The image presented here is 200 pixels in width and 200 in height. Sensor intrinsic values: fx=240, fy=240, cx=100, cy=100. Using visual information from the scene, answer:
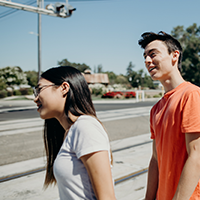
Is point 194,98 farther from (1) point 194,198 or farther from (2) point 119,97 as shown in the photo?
(2) point 119,97

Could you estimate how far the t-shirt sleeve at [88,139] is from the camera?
4.10ft

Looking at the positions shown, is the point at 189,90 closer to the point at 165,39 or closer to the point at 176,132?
the point at 176,132

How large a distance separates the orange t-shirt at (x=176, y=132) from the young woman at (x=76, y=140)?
395 mm

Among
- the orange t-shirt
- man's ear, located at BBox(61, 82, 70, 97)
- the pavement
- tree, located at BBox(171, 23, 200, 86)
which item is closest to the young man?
the orange t-shirt

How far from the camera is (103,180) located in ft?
4.09

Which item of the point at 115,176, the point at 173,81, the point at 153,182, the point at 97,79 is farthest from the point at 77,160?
the point at 97,79

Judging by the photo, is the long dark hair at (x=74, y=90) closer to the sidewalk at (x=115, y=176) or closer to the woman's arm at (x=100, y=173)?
the woman's arm at (x=100, y=173)

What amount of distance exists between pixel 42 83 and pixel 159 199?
1076 mm

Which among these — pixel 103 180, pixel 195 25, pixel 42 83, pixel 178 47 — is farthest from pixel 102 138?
pixel 195 25

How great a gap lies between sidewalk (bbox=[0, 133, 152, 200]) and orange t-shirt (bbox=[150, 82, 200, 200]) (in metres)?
2.29

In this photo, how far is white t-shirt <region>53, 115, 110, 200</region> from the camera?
1.28 meters

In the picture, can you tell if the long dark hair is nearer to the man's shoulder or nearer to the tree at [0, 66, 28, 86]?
the man's shoulder

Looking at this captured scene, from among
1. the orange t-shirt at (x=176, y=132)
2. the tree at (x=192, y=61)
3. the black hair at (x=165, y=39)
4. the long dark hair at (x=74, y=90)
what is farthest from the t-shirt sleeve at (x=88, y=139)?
the tree at (x=192, y=61)

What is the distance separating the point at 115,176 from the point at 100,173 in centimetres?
328
